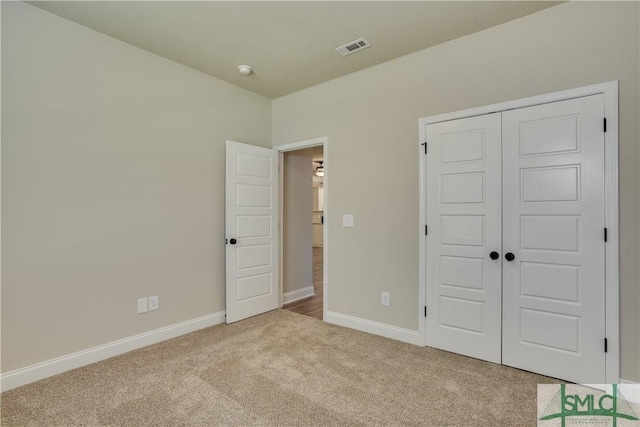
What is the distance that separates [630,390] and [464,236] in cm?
139

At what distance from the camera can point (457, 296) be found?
8.91 ft

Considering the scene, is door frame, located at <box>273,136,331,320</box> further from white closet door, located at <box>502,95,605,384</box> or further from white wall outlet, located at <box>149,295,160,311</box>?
white closet door, located at <box>502,95,605,384</box>

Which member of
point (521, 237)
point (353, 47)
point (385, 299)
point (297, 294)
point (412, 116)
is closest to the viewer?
point (521, 237)

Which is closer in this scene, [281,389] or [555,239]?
[281,389]

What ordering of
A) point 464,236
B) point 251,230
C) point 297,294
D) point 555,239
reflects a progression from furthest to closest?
point 297,294 < point 251,230 < point 464,236 < point 555,239

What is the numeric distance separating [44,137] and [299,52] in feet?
7.05

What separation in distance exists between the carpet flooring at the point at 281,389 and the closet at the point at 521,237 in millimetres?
290

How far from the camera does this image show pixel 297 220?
178 inches

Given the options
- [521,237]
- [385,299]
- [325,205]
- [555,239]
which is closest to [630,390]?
[555,239]

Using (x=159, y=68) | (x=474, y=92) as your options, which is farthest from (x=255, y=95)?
(x=474, y=92)

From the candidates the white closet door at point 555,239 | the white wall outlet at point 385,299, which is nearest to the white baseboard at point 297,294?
the white wall outlet at point 385,299

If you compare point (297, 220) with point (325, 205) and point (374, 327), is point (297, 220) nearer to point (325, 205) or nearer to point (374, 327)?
point (325, 205)

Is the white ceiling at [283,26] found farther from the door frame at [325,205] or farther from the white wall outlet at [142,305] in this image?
the white wall outlet at [142,305]

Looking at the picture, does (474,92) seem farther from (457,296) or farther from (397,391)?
(397,391)
